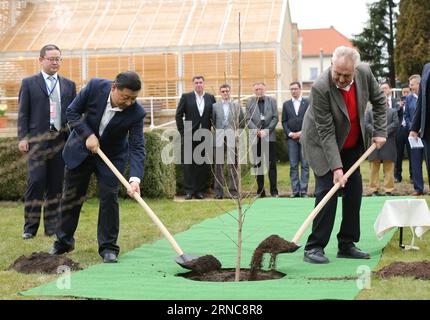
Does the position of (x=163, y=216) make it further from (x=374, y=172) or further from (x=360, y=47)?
(x=360, y=47)

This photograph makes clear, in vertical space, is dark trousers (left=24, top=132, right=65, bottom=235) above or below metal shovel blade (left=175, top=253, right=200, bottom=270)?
above

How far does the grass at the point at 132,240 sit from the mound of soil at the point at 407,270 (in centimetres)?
15

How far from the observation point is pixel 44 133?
408 inches

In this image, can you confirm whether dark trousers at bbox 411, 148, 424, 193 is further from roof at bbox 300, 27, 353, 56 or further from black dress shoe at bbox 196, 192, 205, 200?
roof at bbox 300, 27, 353, 56

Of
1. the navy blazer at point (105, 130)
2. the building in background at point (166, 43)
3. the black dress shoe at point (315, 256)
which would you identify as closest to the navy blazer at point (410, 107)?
the black dress shoe at point (315, 256)

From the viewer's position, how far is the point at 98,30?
107 feet

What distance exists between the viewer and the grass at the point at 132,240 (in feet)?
21.5

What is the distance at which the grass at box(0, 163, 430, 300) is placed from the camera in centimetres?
654

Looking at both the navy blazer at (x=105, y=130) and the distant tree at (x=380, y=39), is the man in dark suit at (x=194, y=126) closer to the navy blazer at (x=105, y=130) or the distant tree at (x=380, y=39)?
the navy blazer at (x=105, y=130)

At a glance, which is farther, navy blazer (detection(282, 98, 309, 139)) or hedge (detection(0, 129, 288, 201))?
navy blazer (detection(282, 98, 309, 139))

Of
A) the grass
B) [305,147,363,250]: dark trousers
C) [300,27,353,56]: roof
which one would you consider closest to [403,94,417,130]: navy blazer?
the grass

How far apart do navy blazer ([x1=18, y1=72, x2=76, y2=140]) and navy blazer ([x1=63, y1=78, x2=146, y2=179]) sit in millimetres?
1843

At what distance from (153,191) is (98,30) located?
18895mm

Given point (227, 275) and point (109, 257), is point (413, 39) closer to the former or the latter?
point (109, 257)
